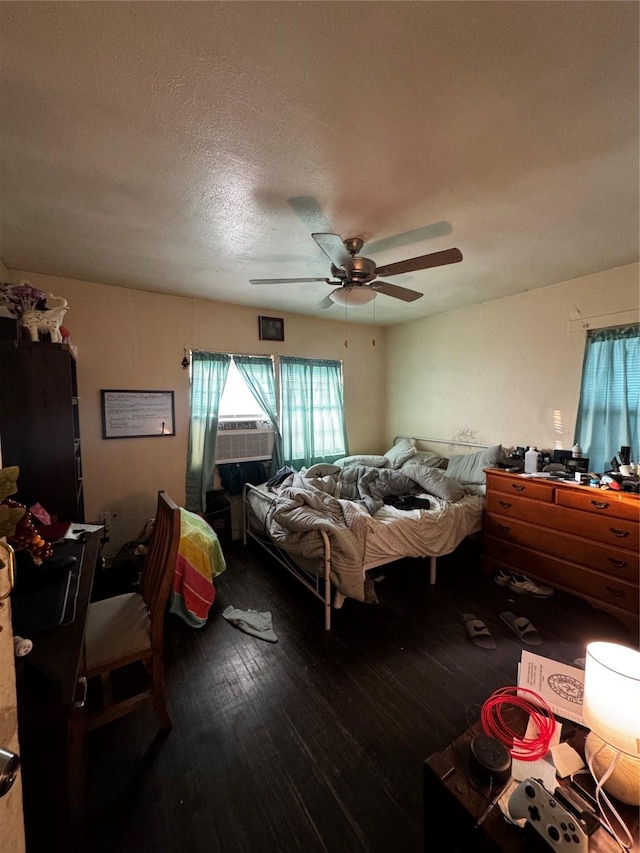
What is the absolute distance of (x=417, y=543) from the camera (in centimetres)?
254

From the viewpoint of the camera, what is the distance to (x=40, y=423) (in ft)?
6.23

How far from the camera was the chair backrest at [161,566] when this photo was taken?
4.75ft

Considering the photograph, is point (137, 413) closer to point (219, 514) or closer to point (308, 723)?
point (219, 514)

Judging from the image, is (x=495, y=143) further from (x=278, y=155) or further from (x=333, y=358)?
(x=333, y=358)

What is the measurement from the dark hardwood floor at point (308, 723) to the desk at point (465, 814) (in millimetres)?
41

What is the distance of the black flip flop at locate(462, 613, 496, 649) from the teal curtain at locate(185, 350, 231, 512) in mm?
2481

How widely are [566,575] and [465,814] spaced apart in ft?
7.36

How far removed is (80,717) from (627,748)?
1.54m

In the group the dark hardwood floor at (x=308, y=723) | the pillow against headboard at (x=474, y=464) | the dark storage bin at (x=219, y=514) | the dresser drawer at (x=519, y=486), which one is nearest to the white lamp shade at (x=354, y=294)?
the dresser drawer at (x=519, y=486)

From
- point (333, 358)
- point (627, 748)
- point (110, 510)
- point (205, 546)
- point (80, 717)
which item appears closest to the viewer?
point (627, 748)

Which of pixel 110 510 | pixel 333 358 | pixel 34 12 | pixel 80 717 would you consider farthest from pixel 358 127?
pixel 110 510

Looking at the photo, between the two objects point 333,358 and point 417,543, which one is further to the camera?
point 333,358

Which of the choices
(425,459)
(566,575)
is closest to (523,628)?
(566,575)

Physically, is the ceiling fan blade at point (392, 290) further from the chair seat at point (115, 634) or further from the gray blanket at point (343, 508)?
the chair seat at point (115, 634)
